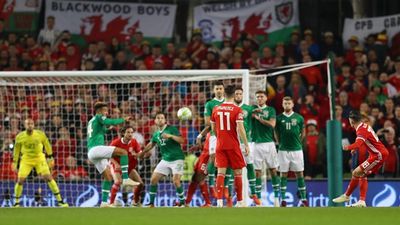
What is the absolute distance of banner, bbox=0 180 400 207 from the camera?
20.1 meters

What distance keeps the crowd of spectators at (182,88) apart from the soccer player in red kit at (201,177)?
1.90 meters

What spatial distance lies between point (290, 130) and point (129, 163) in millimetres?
2915

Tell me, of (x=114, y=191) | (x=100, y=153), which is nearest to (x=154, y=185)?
(x=114, y=191)

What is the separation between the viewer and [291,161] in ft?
62.7

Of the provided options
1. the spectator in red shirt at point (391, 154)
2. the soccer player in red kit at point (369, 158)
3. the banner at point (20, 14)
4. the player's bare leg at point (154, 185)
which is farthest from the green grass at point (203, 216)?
the banner at point (20, 14)

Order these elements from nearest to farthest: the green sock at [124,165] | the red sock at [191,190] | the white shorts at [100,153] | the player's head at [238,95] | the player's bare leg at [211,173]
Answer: the player's head at [238,95] < the player's bare leg at [211,173] < the white shorts at [100,153] < the red sock at [191,190] < the green sock at [124,165]

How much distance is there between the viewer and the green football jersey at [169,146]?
19234 millimetres

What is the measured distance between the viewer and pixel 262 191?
65.9 ft

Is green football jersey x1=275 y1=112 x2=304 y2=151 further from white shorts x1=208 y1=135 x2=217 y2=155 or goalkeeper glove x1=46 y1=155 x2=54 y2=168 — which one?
goalkeeper glove x1=46 y1=155 x2=54 y2=168

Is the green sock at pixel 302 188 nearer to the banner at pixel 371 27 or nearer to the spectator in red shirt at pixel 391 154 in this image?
the spectator in red shirt at pixel 391 154

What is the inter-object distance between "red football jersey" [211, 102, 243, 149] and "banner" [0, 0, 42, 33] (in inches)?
379

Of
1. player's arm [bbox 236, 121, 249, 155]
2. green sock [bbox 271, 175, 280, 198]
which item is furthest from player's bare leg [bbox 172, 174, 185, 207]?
player's arm [bbox 236, 121, 249, 155]

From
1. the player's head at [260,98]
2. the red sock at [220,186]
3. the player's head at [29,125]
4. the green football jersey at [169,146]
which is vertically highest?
the player's head at [260,98]

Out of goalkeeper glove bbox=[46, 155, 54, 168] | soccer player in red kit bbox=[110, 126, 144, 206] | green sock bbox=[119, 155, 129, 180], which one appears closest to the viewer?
green sock bbox=[119, 155, 129, 180]
